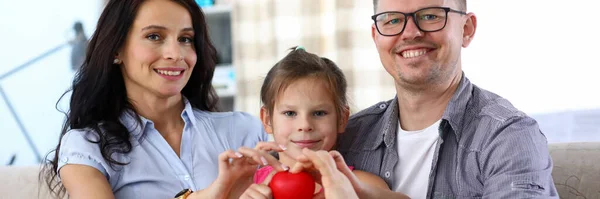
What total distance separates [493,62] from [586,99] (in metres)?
0.52

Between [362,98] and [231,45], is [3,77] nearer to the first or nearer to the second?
[231,45]

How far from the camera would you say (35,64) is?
4855mm

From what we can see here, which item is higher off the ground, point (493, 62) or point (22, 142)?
point (493, 62)

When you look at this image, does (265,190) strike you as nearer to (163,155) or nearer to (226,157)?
(226,157)

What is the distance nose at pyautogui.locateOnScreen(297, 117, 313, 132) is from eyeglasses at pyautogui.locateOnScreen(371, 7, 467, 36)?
0.32m

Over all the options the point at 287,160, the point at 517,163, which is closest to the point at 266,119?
the point at 287,160

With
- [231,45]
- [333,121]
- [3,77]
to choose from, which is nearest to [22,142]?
[3,77]

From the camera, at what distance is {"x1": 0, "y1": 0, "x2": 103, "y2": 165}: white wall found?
15.7 feet

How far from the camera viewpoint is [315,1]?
431 centimetres

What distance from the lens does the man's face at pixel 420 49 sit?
6.21 feet

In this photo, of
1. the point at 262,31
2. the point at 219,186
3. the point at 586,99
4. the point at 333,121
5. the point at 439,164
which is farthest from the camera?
the point at 262,31

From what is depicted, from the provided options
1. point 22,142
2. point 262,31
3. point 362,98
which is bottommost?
point 22,142

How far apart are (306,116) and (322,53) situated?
2.39 m

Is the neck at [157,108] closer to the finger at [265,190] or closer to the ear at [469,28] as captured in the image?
the finger at [265,190]
